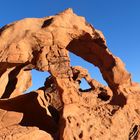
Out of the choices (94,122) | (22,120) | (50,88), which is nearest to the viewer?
(94,122)

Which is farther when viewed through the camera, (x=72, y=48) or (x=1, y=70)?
(x=72, y=48)

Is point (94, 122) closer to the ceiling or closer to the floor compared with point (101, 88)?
closer to the floor

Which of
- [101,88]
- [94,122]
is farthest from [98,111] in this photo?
[101,88]

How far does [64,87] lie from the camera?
41.5 feet

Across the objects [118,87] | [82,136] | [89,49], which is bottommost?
[82,136]

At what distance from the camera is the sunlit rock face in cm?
1205

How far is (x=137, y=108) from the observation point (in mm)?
15266

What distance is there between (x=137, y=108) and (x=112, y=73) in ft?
5.94

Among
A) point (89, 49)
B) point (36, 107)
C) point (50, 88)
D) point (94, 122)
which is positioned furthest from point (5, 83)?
point (94, 122)

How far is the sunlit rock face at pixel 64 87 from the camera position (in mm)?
12047

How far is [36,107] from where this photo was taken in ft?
48.2

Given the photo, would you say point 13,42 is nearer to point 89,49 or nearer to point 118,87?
point 89,49

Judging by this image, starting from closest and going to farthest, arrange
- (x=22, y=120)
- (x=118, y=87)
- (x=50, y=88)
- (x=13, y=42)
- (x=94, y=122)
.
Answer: (x=13, y=42) → (x=94, y=122) → (x=22, y=120) → (x=118, y=87) → (x=50, y=88)

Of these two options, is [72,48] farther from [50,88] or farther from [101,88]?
[101,88]
